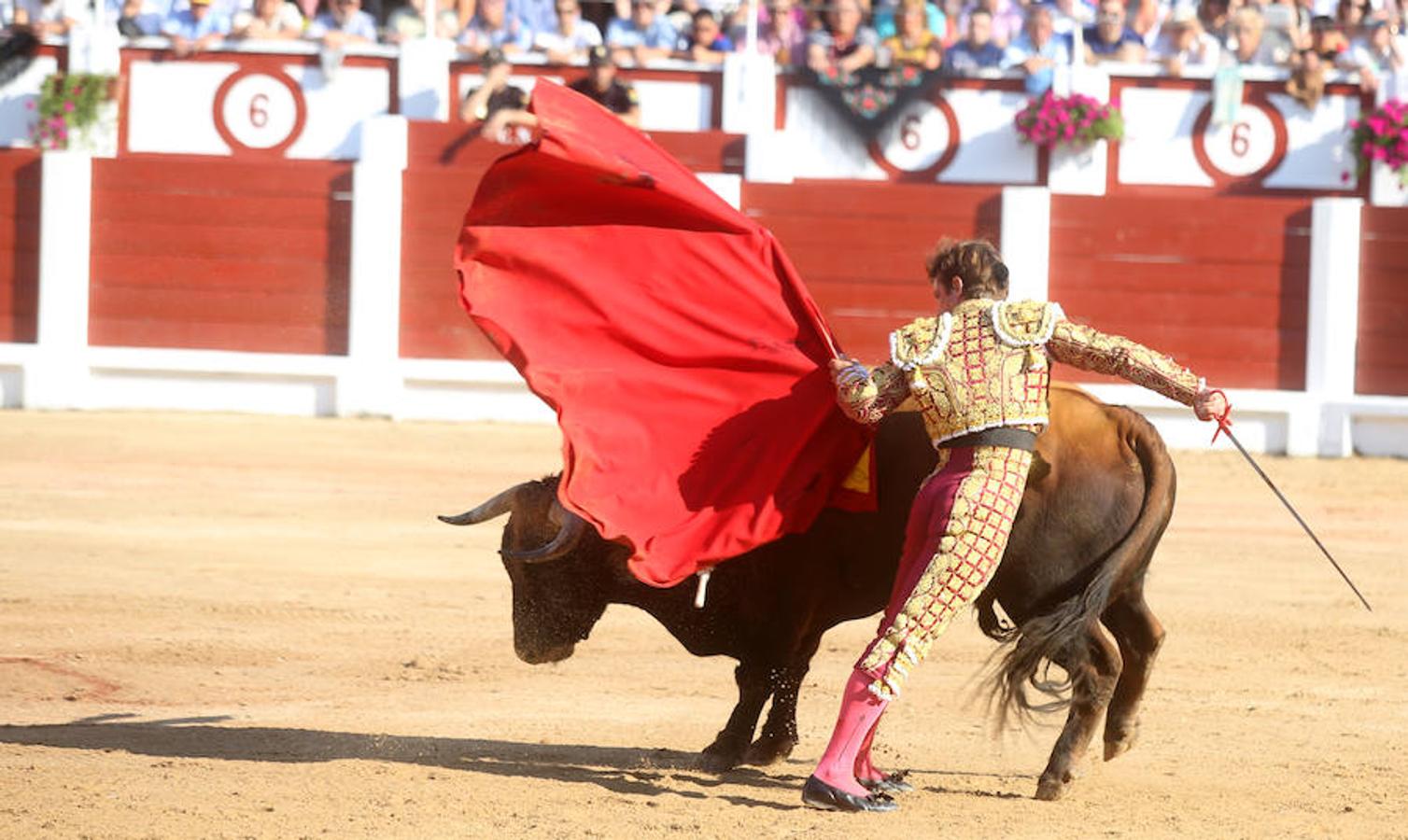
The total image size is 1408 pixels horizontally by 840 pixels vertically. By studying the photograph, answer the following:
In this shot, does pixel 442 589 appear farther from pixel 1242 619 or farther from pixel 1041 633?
pixel 1041 633

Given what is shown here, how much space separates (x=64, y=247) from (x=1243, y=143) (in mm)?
6042

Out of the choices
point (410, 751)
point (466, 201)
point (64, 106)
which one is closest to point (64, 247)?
point (64, 106)

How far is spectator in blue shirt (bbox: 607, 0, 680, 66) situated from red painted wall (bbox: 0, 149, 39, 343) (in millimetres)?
3016

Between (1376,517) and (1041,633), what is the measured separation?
4.99m

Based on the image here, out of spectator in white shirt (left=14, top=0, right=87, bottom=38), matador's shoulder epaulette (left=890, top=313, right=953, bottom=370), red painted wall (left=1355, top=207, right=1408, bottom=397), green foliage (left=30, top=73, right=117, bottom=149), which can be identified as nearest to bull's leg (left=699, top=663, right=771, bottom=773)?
matador's shoulder epaulette (left=890, top=313, right=953, bottom=370)

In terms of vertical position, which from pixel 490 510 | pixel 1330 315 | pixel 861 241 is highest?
pixel 861 241

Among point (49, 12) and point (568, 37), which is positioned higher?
point (49, 12)

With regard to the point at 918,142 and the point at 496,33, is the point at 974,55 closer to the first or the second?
the point at 918,142

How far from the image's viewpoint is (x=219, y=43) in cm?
1130

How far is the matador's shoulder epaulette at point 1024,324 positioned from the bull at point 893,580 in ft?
0.80

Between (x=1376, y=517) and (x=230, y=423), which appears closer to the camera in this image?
(x=1376, y=517)

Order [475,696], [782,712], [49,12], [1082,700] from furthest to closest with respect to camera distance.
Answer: [49,12]
[475,696]
[782,712]
[1082,700]

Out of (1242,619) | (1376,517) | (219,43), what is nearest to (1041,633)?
(1242,619)

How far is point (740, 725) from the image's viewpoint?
422 cm
